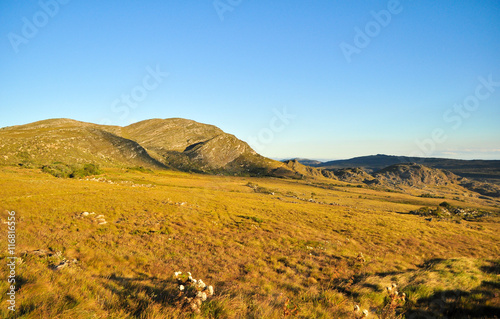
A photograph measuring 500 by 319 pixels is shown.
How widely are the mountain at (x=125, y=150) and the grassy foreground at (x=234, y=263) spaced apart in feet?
189

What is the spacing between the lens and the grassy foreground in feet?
20.0

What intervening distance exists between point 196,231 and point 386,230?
71.7ft

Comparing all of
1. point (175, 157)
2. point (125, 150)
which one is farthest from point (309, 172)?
point (125, 150)

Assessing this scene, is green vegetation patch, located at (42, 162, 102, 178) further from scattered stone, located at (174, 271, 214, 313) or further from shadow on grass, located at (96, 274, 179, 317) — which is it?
scattered stone, located at (174, 271, 214, 313)

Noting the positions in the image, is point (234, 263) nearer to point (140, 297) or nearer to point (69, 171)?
point (140, 297)

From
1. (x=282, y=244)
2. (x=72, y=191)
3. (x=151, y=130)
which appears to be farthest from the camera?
(x=151, y=130)

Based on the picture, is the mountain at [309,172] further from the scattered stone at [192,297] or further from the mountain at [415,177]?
the scattered stone at [192,297]

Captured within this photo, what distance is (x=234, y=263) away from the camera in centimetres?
1344

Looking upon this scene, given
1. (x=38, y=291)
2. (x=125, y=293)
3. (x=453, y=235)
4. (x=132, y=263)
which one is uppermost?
(x=38, y=291)

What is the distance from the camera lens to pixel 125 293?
6.78m

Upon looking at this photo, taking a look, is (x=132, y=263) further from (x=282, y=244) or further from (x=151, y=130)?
(x=151, y=130)

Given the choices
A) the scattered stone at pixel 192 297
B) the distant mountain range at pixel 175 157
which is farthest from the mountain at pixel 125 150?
the scattered stone at pixel 192 297

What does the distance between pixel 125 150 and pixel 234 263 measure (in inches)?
4817

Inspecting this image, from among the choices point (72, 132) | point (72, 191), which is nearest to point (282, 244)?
point (72, 191)
